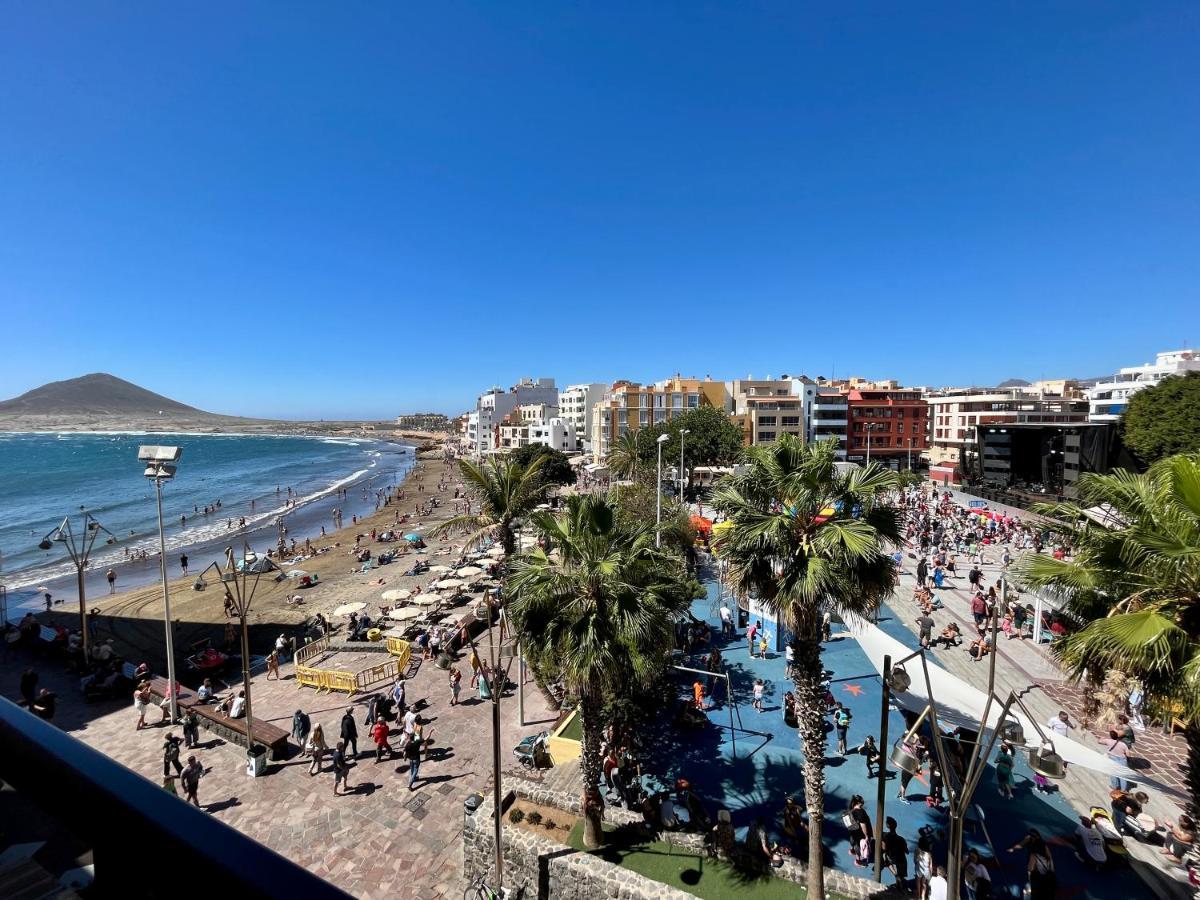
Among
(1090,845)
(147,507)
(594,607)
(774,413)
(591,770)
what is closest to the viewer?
(594,607)

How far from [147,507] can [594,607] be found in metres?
64.9

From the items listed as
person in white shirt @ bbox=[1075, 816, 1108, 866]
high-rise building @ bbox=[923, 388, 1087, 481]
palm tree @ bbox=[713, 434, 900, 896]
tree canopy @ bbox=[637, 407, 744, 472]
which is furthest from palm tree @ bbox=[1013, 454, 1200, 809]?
high-rise building @ bbox=[923, 388, 1087, 481]

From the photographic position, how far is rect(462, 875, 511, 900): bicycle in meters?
9.05

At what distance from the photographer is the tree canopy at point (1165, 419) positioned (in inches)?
1406

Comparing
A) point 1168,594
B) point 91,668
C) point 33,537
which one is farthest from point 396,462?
point 1168,594

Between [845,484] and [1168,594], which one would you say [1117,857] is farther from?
[845,484]

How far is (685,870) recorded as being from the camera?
366 inches

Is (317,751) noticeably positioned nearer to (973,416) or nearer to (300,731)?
(300,731)

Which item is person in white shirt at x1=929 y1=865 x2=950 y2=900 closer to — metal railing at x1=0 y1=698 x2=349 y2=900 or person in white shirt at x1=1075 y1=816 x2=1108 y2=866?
person in white shirt at x1=1075 y1=816 x2=1108 y2=866

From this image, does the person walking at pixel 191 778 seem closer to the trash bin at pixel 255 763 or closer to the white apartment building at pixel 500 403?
the trash bin at pixel 255 763

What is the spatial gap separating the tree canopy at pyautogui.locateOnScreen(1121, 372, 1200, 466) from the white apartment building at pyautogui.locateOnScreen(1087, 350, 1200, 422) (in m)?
29.6

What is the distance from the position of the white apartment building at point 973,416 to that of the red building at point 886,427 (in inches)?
206

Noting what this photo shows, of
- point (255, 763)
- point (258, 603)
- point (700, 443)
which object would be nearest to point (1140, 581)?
point (255, 763)

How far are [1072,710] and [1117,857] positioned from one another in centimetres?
558
